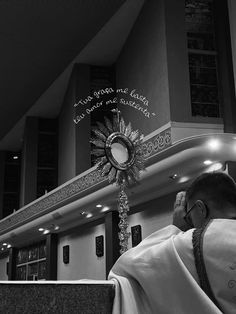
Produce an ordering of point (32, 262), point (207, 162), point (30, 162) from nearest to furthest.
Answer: point (207, 162) → point (32, 262) → point (30, 162)

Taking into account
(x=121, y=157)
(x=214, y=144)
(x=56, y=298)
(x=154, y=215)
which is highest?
(x=214, y=144)

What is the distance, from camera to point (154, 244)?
1.56m

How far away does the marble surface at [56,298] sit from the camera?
4.90 ft

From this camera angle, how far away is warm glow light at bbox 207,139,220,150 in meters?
6.94

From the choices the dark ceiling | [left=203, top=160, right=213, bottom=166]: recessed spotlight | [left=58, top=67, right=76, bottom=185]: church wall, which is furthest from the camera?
[left=58, top=67, right=76, bottom=185]: church wall

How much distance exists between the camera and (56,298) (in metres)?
1.56

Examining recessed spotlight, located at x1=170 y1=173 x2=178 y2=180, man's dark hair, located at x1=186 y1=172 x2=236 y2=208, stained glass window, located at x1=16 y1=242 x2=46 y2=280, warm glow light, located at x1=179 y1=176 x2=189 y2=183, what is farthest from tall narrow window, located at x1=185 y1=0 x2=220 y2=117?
stained glass window, located at x1=16 y1=242 x2=46 y2=280

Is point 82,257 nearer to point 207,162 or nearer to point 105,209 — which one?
point 105,209

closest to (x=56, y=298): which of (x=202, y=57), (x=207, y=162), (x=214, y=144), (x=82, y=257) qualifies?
(x=214, y=144)

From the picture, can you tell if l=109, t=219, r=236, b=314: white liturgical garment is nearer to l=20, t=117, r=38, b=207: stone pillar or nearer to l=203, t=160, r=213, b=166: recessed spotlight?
l=203, t=160, r=213, b=166: recessed spotlight

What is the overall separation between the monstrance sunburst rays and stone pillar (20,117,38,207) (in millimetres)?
12299

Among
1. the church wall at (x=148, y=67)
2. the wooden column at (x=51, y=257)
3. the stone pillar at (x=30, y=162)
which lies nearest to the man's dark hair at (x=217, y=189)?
the church wall at (x=148, y=67)

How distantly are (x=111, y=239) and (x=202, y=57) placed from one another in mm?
4058

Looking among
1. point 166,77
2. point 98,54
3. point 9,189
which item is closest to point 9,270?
point 9,189
